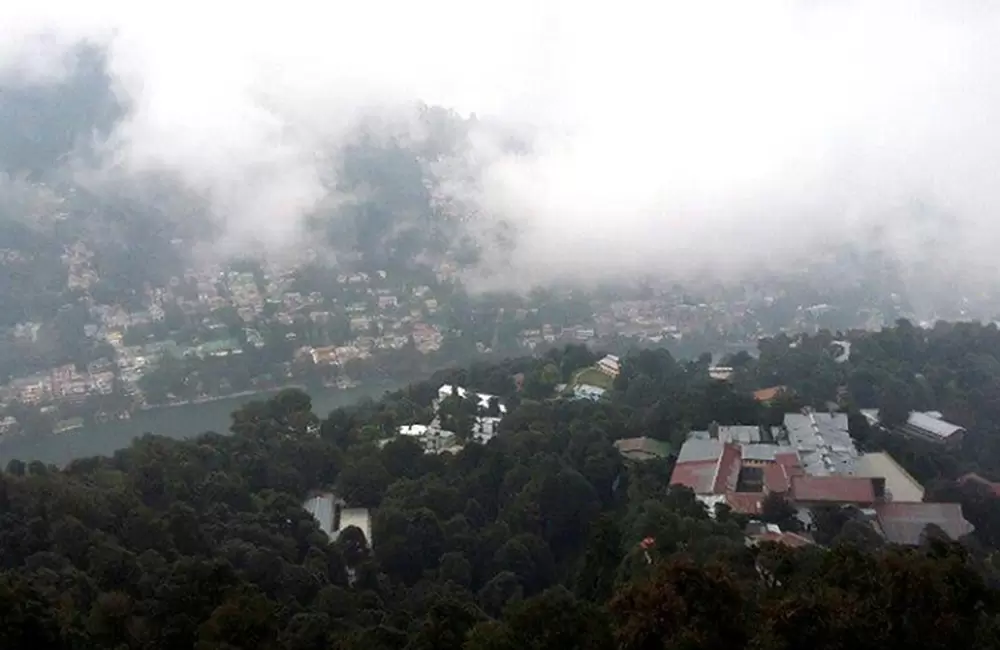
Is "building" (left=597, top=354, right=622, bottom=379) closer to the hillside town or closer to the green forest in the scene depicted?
the green forest

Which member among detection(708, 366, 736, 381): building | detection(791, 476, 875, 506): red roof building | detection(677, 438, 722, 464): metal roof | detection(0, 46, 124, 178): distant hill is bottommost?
detection(791, 476, 875, 506): red roof building

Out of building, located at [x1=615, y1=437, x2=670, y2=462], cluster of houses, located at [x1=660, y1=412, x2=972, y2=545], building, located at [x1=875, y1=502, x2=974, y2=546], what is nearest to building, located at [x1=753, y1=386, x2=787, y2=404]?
cluster of houses, located at [x1=660, y1=412, x2=972, y2=545]

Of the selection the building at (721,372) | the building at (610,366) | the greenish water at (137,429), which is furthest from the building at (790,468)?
the greenish water at (137,429)

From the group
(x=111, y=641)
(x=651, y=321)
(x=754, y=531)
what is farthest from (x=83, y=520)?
(x=651, y=321)

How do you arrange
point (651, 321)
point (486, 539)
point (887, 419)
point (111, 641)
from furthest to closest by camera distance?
point (651, 321) < point (887, 419) < point (486, 539) < point (111, 641)

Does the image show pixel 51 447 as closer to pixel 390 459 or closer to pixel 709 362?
pixel 390 459

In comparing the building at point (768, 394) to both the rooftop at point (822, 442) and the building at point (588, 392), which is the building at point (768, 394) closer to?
the rooftop at point (822, 442)

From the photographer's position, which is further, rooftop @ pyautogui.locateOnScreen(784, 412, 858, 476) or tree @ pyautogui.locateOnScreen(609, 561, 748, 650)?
rooftop @ pyautogui.locateOnScreen(784, 412, 858, 476)
